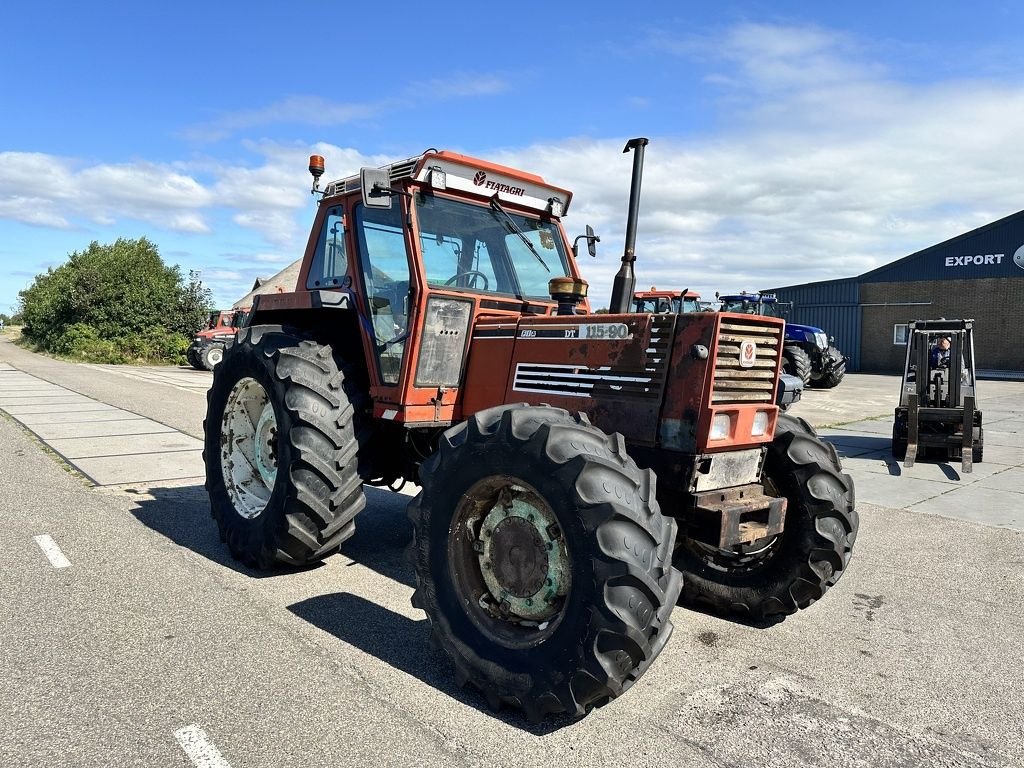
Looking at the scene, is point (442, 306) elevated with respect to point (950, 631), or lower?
elevated

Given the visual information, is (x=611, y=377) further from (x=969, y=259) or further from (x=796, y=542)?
(x=969, y=259)

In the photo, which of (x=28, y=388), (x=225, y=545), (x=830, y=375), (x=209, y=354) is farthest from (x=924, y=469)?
(x=209, y=354)

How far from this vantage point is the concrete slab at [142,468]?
7.68 m

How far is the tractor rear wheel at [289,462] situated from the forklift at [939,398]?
7998 mm

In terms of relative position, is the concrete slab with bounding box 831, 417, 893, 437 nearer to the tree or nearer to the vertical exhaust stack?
the vertical exhaust stack

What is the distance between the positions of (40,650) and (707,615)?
349cm

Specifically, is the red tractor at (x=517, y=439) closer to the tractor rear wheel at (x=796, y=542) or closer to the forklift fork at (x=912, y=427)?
the tractor rear wheel at (x=796, y=542)

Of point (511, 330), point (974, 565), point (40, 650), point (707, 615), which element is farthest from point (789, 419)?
point (40, 650)

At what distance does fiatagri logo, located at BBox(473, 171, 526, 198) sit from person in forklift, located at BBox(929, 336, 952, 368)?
8264mm

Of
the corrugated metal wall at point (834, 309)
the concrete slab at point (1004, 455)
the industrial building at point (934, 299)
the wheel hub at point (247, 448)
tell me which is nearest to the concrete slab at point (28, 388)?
the wheel hub at point (247, 448)

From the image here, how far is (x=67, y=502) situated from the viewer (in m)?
6.61

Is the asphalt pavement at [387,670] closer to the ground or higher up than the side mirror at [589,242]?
closer to the ground

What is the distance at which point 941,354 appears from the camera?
35.3 feet

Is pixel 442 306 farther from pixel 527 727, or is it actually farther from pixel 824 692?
pixel 824 692
